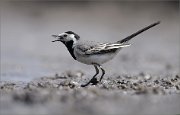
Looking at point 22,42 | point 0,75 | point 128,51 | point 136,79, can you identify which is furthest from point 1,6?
point 136,79

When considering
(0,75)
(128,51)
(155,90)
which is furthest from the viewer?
(128,51)

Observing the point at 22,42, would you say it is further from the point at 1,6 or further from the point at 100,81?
the point at 100,81

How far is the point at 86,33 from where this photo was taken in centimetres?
2420

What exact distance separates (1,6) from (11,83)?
15.1m

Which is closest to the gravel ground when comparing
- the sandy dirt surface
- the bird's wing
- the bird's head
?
the sandy dirt surface

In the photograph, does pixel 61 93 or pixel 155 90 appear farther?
pixel 155 90

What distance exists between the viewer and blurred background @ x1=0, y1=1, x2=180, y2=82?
17594mm

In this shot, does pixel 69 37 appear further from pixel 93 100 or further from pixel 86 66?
pixel 86 66

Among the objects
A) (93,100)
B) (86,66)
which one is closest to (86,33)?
(86,66)

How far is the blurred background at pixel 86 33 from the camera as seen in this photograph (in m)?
17.6

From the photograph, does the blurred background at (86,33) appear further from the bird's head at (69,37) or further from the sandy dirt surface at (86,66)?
the bird's head at (69,37)

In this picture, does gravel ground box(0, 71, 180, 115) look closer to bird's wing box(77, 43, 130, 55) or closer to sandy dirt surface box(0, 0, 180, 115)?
sandy dirt surface box(0, 0, 180, 115)

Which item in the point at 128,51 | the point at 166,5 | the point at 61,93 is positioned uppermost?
the point at 166,5

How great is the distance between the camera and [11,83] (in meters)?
13.4
